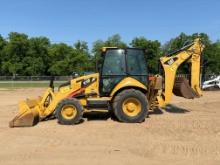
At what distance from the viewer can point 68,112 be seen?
13.7 m

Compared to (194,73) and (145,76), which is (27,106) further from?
(194,73)

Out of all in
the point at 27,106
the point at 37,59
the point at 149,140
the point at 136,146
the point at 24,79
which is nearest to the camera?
the point at 136,146

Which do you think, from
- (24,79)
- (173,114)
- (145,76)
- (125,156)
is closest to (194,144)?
(125,156)

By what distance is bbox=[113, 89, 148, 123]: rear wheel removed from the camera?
1391 centimetres

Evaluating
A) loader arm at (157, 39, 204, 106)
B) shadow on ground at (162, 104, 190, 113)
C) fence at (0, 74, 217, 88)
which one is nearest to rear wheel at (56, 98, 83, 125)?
loader arm at (157, 39, 204, 106)

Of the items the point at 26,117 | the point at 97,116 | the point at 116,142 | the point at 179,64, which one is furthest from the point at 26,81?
the point at 116,142

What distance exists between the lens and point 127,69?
14.2 m

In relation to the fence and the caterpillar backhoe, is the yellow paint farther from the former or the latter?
the fence

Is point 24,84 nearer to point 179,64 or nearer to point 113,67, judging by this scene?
point 179,64

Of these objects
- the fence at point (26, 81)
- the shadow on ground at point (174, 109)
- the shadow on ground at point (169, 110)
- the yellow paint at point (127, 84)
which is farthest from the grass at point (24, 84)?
the yellow paint at point (127, 84)

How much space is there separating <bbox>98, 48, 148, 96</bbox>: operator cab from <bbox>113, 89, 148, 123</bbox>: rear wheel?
527mm

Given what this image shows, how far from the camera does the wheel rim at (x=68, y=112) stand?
1365cm

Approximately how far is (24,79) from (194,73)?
111 ft

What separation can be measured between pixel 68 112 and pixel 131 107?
203cm
